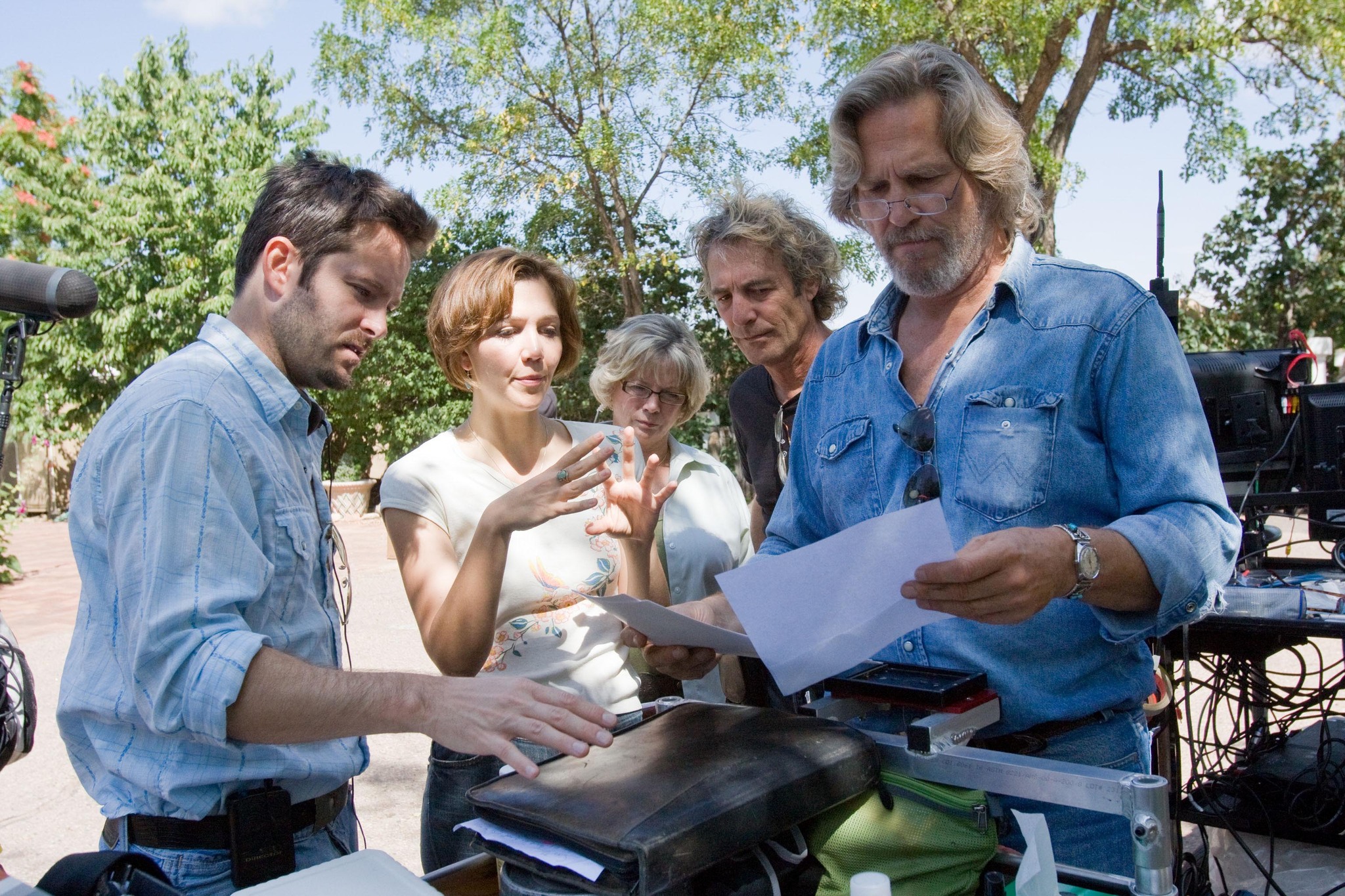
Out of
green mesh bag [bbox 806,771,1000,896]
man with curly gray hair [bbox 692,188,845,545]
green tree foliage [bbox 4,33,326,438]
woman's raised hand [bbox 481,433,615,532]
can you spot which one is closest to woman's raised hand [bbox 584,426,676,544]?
woman's raised hand [bbox 481,433,615,532]

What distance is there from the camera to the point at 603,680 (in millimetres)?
2256

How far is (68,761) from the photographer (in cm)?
536

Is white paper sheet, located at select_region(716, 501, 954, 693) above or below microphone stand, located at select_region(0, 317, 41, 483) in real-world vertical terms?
below

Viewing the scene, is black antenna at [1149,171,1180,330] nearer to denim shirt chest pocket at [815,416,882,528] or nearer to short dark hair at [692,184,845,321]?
short dark hair at [692,184,845,321]

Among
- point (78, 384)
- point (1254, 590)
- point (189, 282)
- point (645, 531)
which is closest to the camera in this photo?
point (645, 531)

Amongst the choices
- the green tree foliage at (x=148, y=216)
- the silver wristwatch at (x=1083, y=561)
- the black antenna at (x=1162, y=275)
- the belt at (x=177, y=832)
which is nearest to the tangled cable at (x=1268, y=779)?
the black antenna at (x=1162, y=275)

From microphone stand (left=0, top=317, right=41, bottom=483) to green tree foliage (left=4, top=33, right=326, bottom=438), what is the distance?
1426 cm

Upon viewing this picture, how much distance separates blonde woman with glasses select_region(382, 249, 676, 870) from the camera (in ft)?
6.53

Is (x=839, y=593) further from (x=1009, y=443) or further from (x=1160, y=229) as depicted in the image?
(x=1160, y=229)

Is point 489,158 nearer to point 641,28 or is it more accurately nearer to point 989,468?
point 641,28

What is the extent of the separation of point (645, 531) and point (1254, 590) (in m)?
2.31

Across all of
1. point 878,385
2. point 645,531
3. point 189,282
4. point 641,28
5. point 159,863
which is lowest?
point 159,863

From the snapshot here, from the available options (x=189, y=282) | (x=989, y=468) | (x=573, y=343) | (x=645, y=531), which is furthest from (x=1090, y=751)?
(x=189, y=282)

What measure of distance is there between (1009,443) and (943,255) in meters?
0.36
